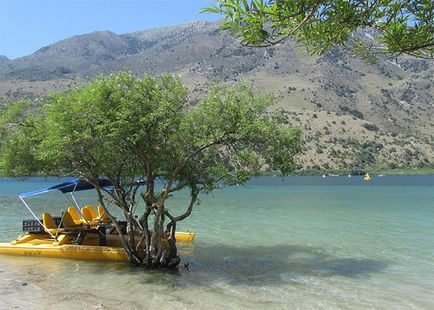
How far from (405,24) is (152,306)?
9512mm

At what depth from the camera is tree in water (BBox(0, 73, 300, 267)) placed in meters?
14.1

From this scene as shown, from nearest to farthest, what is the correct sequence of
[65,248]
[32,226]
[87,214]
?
[65,248]
[32,226]
[87,214]

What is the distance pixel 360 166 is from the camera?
146500 millimetres

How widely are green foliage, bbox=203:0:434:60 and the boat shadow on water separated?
10.8m

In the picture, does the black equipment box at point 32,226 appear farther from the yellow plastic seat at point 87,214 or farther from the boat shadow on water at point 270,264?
the boat shadow on water at point 270,264

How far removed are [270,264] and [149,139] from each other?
6.88 meters

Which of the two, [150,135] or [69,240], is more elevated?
[150,135]

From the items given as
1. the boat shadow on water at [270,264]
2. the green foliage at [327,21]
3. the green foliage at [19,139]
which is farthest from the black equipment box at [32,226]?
the green foliage at [327,21]

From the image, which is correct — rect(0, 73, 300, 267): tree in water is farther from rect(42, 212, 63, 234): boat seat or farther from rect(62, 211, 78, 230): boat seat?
rect(42, 212, 63, 234): boat seat

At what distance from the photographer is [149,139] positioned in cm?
1490

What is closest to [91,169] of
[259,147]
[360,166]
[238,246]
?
[259,147]

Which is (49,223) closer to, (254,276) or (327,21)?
(254,276)

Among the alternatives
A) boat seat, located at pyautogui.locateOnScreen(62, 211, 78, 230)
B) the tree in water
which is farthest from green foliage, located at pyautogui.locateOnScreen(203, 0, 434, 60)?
boat seat, located at pyautogui.locateOnScreen(62, 211, 78, 230)

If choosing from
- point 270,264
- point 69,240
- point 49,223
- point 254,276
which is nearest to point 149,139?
point 254,276
